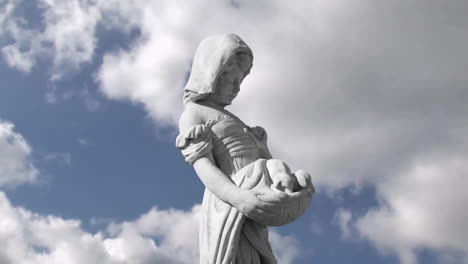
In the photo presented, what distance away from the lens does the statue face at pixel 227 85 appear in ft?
28.0

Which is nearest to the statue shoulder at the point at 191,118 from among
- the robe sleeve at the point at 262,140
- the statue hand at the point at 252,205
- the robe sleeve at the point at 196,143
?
the robe sleeve at the point at 196,143

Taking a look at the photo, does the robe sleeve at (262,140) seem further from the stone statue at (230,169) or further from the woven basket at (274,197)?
the woven basket at (274,197)

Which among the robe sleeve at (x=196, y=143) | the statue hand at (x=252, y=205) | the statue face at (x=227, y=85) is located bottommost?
the statue hand at (x=252, y=205)

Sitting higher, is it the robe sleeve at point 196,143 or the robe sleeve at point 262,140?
the robe sleeve at point 262,140

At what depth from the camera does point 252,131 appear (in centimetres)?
867

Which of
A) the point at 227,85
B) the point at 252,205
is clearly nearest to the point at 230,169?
the point at 252,205

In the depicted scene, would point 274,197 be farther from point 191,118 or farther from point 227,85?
point 227,85

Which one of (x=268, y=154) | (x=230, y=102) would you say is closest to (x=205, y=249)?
(x=268, y=154)

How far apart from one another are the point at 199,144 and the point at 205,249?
4.77 ft

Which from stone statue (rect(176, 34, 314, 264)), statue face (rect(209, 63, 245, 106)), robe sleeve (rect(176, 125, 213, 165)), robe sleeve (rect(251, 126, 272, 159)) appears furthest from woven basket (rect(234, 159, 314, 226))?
statue face (rect(209, 63, 245, 106))

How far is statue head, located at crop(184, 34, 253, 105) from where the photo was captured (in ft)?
27.5

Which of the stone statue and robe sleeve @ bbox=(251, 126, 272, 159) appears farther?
robe sleeve @ bbox=(251, 126, 272, 159)

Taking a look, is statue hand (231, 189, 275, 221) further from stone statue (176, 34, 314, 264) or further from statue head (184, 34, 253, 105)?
statue head (184, 34, 253, 105)

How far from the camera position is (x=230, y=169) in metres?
7.96
